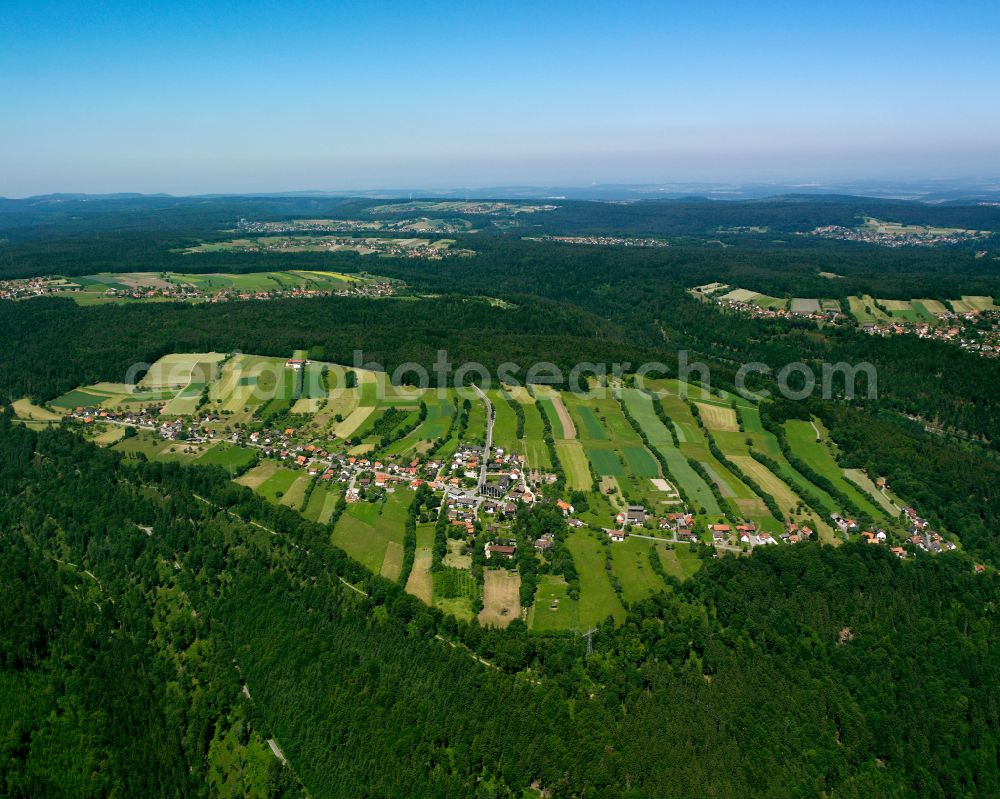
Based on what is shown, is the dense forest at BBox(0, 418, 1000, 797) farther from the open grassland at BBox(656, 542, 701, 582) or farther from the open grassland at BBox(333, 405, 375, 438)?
the open grassland at BBox(333, 405, 375, 438)

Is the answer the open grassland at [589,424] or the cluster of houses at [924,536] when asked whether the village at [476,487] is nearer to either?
the cluster of houses at [924,536]

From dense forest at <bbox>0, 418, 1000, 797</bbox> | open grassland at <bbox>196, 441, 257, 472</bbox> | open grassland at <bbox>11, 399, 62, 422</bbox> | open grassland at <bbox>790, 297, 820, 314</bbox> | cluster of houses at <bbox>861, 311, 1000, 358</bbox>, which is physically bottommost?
dense forest at <bbox>0, 418, 1000, 797</bbox>

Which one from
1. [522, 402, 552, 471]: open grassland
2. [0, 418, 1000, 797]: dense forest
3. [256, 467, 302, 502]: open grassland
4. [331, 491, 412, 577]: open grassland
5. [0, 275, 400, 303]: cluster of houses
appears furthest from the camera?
[0, 275, 400, 303]: cluster of houses

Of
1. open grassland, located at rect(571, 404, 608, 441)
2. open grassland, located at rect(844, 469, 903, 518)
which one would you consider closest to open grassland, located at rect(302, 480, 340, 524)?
open grassland, located at rect(571, 404, 608, 441)

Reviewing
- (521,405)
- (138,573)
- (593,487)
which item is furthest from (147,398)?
(593,487)

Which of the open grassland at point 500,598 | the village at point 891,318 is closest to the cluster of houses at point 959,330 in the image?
the village at point 891,318

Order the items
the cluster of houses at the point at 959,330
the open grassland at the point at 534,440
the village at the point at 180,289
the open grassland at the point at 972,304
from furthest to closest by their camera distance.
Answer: the village at the point at 180,289, the open grassland at the point at 972,304, the cluster of houses at the point at 959,330, the open grassland at the point at 534,440
